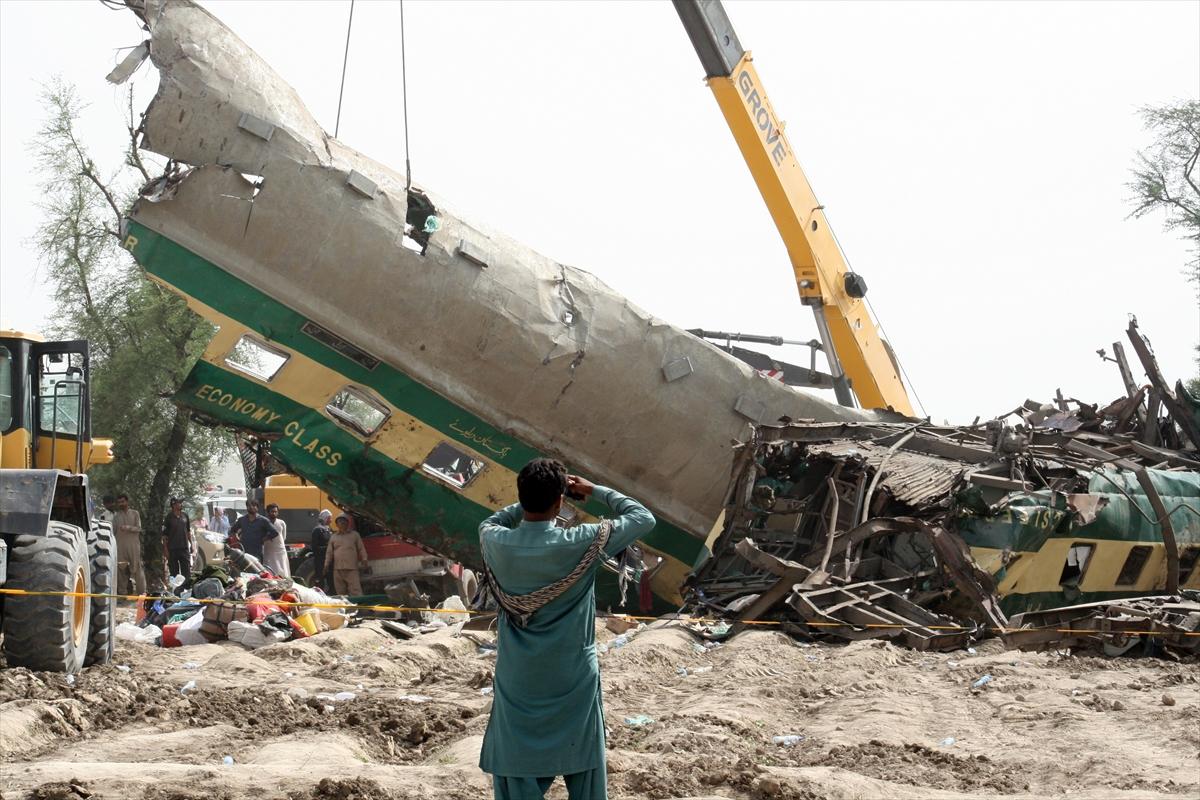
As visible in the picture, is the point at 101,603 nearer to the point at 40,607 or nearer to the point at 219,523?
the point at 40,607

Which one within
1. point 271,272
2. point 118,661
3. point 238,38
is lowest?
point 118,661

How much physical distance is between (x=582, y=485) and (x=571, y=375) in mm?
11224

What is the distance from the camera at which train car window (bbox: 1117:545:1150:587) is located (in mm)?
13078

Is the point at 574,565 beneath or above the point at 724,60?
beneath

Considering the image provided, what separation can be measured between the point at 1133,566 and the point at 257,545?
9842 mm

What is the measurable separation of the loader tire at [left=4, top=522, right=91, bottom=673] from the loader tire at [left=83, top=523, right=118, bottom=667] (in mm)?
1011

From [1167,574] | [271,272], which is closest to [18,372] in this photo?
[271,272]

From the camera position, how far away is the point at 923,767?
6.50 metres

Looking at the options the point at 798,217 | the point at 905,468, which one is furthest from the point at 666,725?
the point at 798,217

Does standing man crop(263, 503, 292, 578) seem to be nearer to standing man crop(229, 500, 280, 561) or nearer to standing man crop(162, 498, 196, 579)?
standing man crop(229, 500, 280, 561)

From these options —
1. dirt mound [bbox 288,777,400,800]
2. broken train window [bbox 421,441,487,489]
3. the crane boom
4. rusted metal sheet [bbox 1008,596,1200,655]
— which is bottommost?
dirt mound [bbox 288,777,400,800]

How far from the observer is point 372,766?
20.6 feet

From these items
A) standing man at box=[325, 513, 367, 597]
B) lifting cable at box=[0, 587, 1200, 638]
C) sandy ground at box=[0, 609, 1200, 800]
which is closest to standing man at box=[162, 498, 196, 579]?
standing man at box=[325, 513, 367, 597]

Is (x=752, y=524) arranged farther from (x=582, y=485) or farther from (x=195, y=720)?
(x=582, y=485)
